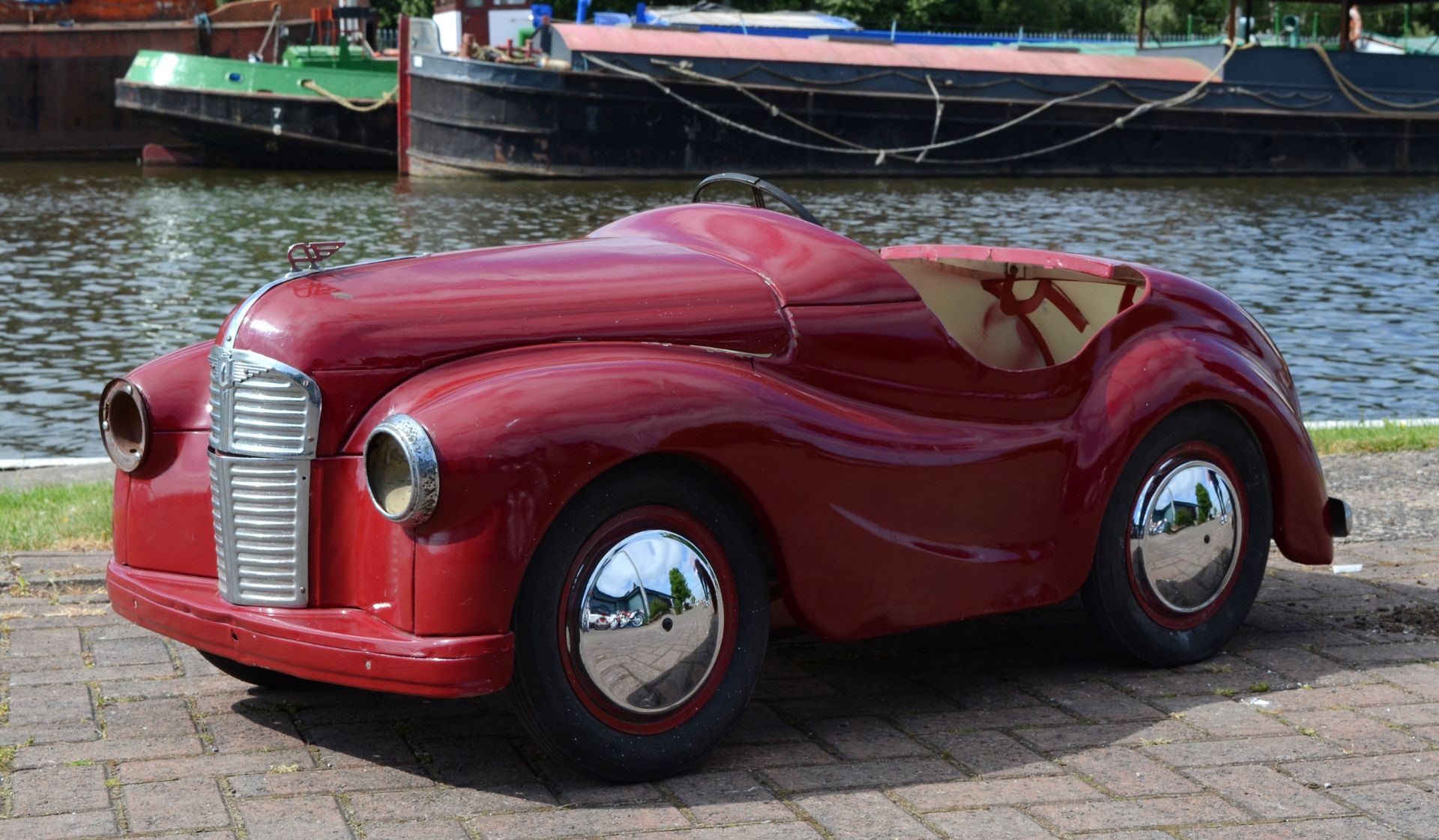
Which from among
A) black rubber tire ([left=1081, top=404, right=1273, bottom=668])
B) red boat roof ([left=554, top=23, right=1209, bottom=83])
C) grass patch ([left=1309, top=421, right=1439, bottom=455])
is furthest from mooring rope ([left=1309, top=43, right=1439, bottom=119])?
black rubber tire ([left=1081, top=404, right=1273, bottom=668])

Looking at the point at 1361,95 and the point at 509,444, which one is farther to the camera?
the point at 1361,95

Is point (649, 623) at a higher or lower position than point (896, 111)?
lower

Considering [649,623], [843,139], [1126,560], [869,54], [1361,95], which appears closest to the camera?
[649,623]

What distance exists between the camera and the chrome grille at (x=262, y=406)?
10.2 ft

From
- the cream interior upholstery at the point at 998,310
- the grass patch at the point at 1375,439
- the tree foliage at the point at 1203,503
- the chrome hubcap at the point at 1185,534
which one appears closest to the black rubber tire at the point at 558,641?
the chrome hubcap at the point at 1185,534

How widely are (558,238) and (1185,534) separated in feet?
51.8

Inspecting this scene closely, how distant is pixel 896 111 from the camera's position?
26.2 meters

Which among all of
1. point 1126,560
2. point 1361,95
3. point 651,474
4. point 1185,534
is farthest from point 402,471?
point 1361,95

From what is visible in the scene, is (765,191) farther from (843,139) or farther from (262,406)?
(843,139)

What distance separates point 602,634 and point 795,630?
68cm

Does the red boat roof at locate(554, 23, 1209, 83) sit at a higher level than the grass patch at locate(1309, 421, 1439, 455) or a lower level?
higher

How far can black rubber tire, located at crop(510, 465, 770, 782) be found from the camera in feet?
9.92

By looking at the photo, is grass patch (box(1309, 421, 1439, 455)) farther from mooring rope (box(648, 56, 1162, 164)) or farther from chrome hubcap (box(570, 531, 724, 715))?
mooring rope (box(648, 56, 1162, 164))

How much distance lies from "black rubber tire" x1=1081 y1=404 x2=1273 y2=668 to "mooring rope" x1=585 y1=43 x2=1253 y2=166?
2165cm
